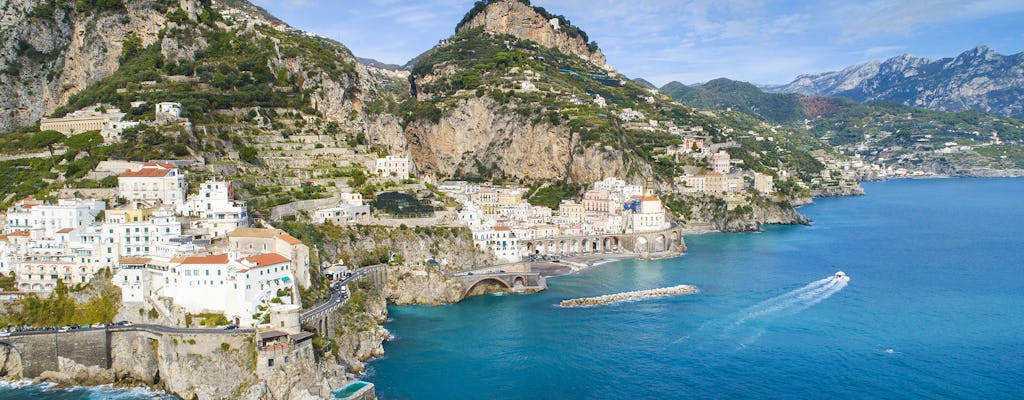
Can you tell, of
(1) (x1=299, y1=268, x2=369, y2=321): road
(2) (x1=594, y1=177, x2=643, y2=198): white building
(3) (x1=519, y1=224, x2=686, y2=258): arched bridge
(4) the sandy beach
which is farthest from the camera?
(2) (x1=594, y1=177, x2=643, y2=198): white building

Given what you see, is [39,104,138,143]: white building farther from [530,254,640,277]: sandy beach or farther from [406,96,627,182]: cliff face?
[406,96,627,182]: cliff face

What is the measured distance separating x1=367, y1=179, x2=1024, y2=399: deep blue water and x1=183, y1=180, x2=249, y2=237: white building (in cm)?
877

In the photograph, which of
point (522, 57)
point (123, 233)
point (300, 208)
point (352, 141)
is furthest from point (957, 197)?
point (123, 233)

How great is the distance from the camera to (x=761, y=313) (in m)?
39.0

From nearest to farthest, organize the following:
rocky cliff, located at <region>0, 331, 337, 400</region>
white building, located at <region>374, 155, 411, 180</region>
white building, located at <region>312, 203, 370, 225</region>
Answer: rocky cliff, located at <region>0, 331, 337, 400</region>
white building, located at <region>312, 203, 370, 225</region>
white building, located at <region>374, 155, 411, 180</region>

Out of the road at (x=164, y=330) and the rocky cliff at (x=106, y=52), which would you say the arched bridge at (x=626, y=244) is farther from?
the road at (x=164, y=330)

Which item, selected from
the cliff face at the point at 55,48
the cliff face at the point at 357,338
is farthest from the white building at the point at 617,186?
the cliff face at the point at 357,338

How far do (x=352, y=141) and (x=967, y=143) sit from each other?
151 m

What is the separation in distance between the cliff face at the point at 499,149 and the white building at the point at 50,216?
49.4m

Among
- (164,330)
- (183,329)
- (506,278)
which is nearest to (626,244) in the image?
(506,278)

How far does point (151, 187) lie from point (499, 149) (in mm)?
51426

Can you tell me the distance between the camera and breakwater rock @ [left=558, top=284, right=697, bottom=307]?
4091 cm

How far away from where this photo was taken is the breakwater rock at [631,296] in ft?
134

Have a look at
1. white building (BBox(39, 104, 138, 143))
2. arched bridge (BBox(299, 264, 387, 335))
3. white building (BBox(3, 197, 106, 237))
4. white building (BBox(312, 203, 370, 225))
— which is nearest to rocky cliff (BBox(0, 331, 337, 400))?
arched bridge (BBox(299, 264, 387, 335))
